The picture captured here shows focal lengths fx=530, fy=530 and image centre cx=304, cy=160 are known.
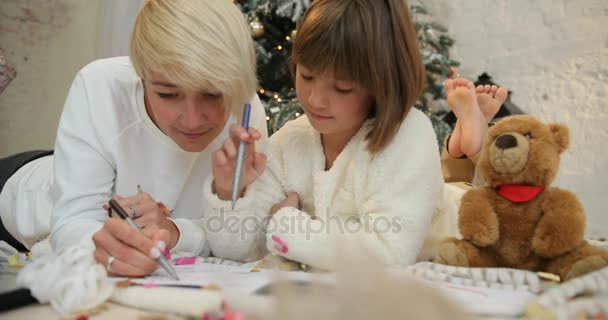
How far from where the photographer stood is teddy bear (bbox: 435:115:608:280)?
31.9 inches

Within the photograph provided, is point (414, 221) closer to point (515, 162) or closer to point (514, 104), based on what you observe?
point (515, 162)

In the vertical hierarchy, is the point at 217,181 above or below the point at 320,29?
below

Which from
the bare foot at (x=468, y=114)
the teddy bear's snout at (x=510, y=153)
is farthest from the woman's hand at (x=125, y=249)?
the bare foot at (x=468, y=114)

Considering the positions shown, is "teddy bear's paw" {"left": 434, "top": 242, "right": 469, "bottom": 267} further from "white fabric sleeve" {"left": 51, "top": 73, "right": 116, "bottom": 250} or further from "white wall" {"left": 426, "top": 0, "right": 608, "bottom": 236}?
"white wall" {"left": 426, "top": 0, "right": 608, "bottom": 236}

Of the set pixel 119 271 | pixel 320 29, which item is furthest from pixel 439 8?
pixel 119 271

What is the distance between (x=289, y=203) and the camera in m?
1.05

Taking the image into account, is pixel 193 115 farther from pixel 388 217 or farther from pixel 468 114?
pixel 468 114

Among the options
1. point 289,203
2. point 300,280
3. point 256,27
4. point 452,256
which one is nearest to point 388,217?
point 452,256

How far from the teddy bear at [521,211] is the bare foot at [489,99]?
0.43 metres

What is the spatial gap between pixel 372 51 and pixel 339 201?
0.29 meters

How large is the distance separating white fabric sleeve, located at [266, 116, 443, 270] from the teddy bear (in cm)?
7

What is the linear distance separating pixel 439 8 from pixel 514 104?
0.65 m

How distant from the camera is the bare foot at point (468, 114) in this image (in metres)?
1.28

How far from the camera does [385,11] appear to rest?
0.92 m
